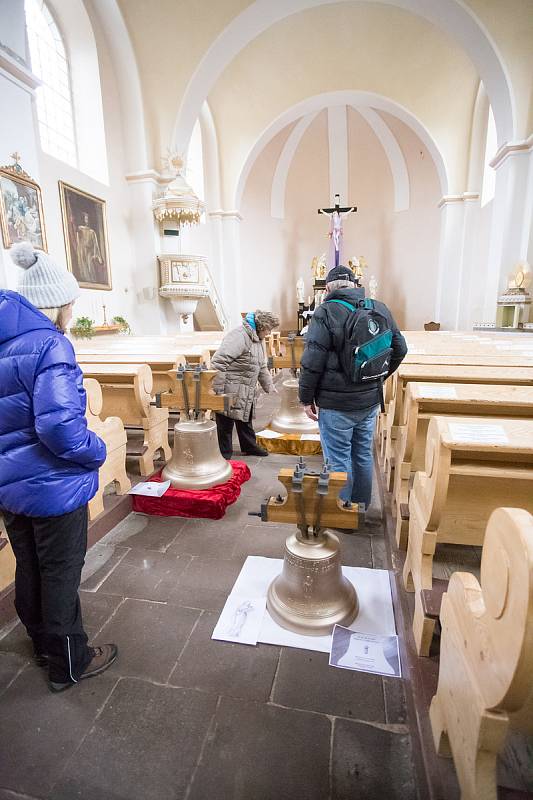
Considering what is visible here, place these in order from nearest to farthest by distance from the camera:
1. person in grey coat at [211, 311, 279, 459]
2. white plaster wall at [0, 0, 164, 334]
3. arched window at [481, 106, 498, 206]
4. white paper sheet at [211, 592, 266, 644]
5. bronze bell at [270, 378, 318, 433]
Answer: white paper sheet at [211, 592, 266, 644]
person in grey coat at [211, 311, 279, 459]
bronze bell at [270, 378, 318, 433]
white plaster wall at [0, 0, 164, 334]
arched window at [481, 106, 498, 206]

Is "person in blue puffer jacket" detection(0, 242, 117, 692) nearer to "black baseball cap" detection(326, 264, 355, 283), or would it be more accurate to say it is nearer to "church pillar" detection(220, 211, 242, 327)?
"black baseball cap" detection(326, 264, 355, 283)

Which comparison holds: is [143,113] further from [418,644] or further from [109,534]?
[418,644]

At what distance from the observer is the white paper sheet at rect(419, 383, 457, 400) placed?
1985mm

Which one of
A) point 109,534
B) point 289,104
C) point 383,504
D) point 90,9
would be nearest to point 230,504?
point 109,534

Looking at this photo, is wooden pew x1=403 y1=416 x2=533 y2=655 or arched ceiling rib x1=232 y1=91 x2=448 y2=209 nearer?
wooden pew x1=403 y1=416 x2=533 y2=655

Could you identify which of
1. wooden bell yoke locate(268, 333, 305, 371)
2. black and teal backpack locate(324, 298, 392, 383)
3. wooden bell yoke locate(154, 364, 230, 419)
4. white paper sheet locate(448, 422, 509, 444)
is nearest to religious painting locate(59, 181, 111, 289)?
wooden bell yoke locate(268, 333, 305, 371)

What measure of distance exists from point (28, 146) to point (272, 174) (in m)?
11.5

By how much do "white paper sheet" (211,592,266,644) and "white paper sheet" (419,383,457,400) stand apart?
1.36 m

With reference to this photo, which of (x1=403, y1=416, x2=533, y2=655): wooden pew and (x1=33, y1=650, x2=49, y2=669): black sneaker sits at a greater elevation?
(x1=403, y1=416, x2=533, y2=655): wooden pew

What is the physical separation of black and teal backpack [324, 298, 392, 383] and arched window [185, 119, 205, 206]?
12.0 m

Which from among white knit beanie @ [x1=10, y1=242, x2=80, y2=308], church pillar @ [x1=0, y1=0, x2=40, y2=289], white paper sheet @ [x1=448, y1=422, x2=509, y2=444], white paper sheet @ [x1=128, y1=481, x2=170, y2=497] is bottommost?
white paper sheet @ [x1=128, y1=481, x2=170, y2=497]

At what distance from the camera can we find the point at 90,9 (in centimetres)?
830

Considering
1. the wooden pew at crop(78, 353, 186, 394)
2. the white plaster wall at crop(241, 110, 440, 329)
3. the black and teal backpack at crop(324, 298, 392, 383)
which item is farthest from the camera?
the white plaster wall at crop(241, 110, 440, 329)

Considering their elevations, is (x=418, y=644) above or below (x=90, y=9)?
below
